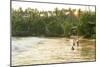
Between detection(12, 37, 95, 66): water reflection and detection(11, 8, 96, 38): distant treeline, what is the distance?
3.5 inches

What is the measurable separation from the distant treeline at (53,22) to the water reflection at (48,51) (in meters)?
0.09

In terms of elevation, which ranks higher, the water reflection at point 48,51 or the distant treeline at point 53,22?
the distant treeline at point 53,22

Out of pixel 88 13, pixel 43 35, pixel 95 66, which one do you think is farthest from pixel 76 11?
pixel 95 66

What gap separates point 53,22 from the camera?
2.78 meters

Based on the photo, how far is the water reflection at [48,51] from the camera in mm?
2605

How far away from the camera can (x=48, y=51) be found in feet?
9.04

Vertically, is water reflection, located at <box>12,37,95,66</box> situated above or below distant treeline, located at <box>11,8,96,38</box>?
below

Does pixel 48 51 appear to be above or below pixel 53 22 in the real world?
below

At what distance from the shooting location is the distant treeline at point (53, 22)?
8.59 feet

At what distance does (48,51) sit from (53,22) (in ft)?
1.31

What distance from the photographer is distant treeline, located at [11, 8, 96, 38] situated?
103 inches

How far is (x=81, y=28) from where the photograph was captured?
116 inches

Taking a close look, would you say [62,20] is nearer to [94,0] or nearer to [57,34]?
[57,34]
